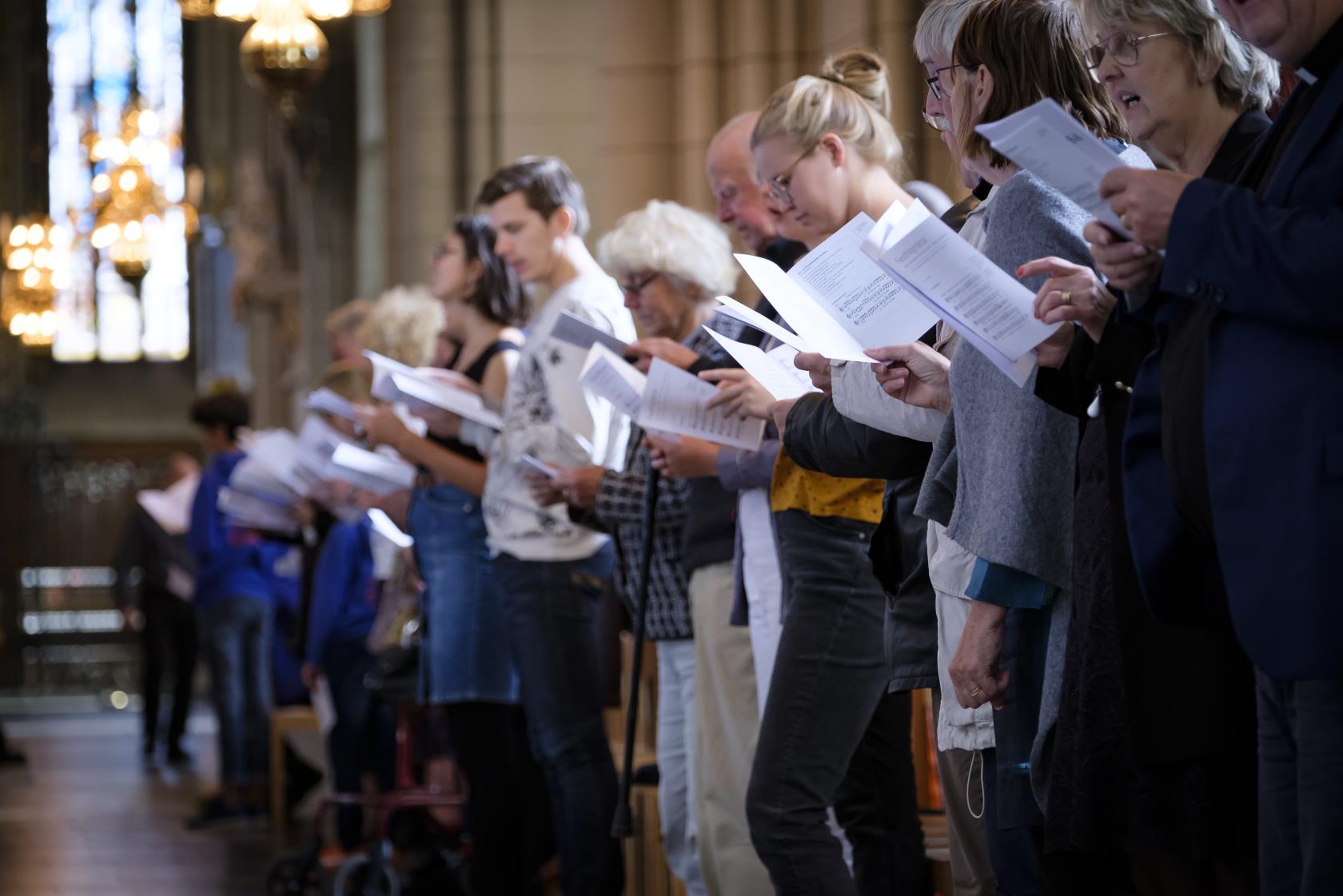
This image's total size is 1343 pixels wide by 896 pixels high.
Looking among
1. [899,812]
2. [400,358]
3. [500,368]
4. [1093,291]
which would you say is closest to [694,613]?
[899,812]

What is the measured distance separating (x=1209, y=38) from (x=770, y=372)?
100 centimetres

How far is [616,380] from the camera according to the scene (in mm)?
3332

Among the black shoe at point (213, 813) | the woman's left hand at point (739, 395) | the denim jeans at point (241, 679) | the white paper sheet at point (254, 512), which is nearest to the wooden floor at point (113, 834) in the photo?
the black shoe at point (213, 813)

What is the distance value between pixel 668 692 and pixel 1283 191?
6.94 ft

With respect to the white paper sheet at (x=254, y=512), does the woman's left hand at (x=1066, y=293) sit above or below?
above

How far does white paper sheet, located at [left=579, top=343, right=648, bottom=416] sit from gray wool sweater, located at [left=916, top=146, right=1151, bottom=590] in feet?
3.86

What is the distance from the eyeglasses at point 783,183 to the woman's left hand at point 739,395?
0.29 meters

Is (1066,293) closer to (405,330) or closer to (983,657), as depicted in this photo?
(983,657)

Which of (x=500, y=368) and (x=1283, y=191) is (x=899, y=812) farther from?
(x=500, y=368)

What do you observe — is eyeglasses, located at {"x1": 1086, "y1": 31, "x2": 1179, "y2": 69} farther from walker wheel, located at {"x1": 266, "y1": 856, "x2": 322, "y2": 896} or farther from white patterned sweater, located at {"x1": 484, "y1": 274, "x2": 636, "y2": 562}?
walker wheel, located at {"x1": 266, "y1": 856, "x2": 322, "y2": 896}

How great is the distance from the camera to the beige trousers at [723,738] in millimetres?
3219

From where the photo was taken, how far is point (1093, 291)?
1.93 meters

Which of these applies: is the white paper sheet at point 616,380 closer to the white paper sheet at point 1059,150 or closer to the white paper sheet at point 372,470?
the white paper sheet at point 372,470

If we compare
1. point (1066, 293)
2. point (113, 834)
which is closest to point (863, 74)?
point (1066, 293)
